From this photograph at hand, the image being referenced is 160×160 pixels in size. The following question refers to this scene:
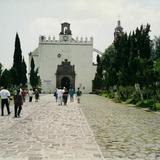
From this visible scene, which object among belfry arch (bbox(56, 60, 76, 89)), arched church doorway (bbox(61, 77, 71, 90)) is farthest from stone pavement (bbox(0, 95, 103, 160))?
arched church doorway (bbox(61, 77, 71, 90))

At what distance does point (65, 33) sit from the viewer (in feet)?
347

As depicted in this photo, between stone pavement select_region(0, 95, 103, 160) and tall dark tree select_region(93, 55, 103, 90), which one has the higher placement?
tall dark tree select_region(93, 55, 103, 90)

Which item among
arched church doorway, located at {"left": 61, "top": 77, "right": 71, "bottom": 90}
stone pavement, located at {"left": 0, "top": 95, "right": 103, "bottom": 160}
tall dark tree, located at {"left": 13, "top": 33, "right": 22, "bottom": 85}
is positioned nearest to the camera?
stone pavement, located at {"left": 0, "top": 95, "right": 103, "bottom": 160}

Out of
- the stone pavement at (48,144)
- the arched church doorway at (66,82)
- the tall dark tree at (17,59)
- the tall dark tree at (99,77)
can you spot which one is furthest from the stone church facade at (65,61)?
the stone pavement at (48,144)

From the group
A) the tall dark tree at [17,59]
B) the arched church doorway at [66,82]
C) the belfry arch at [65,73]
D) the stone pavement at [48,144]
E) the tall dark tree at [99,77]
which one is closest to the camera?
the stone pavement at [48,144]

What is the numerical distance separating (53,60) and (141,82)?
63332 millimetres

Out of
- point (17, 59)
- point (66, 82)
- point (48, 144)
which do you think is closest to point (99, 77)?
point (66, 82)

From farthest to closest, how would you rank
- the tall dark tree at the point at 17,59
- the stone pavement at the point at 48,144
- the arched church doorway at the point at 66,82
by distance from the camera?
the arched church doorway at the point at 66,82
the tall dark tree at the point at 17,59
the stone pavement at the point at 48,144

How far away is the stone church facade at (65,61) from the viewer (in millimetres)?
102812

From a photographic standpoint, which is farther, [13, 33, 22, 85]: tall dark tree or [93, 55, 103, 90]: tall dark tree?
[93, 55, 103, 90]: tall dark tree

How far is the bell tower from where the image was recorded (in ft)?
345

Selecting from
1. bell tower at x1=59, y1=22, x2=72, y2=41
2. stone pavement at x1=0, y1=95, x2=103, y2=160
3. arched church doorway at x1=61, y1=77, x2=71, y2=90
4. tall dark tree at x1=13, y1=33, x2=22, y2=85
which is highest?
bell tower at x1=59, y1=22, x2=72, y2=41

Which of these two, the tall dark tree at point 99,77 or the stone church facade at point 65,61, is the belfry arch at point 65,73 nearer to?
the stone church facade at point 65,61

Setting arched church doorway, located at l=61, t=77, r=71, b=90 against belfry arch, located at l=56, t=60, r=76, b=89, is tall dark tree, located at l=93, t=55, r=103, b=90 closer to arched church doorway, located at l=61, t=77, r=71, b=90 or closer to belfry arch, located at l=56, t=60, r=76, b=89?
belfry arch, located at l=56, t=60, r=76, b=89
